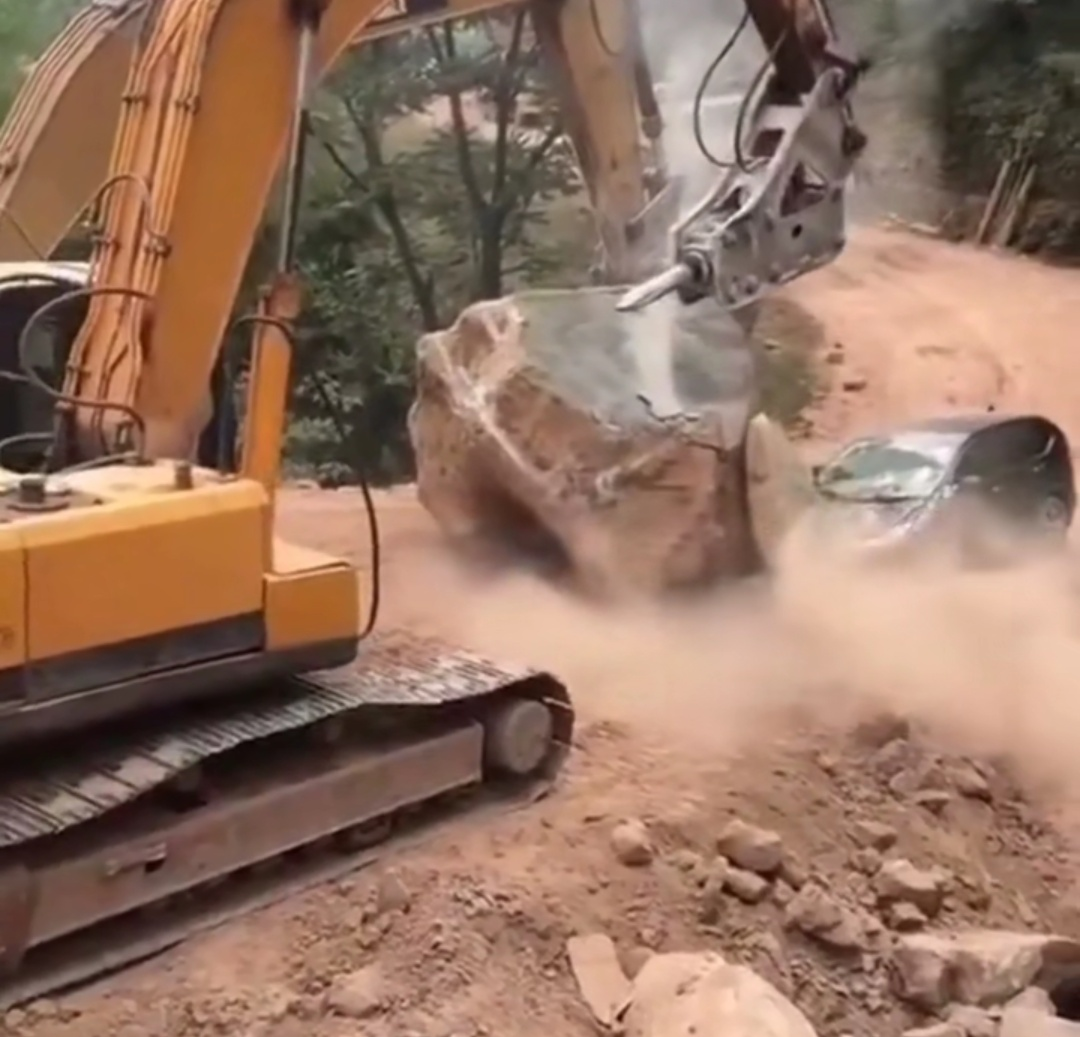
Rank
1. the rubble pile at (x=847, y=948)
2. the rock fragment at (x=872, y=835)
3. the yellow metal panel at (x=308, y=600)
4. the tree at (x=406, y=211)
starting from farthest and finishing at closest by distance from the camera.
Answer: the tree at (x=406, y=211) → the rock fragment at (x=872, y=835) → the yellow metal panel at (x=308, y=600) → the rubble pile at (x=847, y=948)

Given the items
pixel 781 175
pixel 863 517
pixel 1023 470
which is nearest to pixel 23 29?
pixel 863 517

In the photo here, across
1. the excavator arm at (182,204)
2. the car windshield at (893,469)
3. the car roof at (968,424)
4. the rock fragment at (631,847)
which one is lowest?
the rock fragment at (631,847)

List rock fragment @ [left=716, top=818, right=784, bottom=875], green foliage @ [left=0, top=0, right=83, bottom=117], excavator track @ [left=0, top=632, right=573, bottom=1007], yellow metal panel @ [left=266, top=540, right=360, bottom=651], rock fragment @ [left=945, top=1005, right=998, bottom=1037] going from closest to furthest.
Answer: excavator track @ [left=0, top=632, right=573, bottom=1007], yellow metal panel @ [left=266, top=540, right=360, bottom=651], rock fragment @ [left=945, top=1005, right=998, bottom=1037], rock fragment @ [left=716, top=818, right=784, bottom=875], green foliage @ [left=0, top=0, right=83, bottom=117]

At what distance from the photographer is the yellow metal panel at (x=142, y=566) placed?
4004 mm

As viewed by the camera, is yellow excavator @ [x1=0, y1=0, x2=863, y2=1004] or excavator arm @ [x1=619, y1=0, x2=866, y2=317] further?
excavator arm @ [x1=619, y1=0, x2=866, y2=317]

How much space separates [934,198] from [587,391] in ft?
30.6

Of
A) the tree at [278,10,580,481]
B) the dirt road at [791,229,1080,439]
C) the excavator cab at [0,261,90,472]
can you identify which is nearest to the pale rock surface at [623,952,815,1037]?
the excavator cab at [0,261,90,472]

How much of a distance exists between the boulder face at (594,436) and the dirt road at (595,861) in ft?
0.60

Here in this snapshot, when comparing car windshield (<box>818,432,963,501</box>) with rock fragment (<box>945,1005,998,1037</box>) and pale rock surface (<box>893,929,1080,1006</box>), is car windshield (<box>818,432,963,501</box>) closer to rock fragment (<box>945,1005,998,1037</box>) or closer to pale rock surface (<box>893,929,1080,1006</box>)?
pale rock surface (<box>893,929,1080,1006</box>)

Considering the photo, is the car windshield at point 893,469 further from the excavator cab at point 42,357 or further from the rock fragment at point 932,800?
the excavator cab at point 42,357

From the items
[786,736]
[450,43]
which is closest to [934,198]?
[450,43]

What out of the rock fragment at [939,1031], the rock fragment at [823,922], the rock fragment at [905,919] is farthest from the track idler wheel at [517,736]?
the rock fragment at [939,1031]

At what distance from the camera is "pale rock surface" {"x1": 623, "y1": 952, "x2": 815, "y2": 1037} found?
410cm

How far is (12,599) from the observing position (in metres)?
3.94
